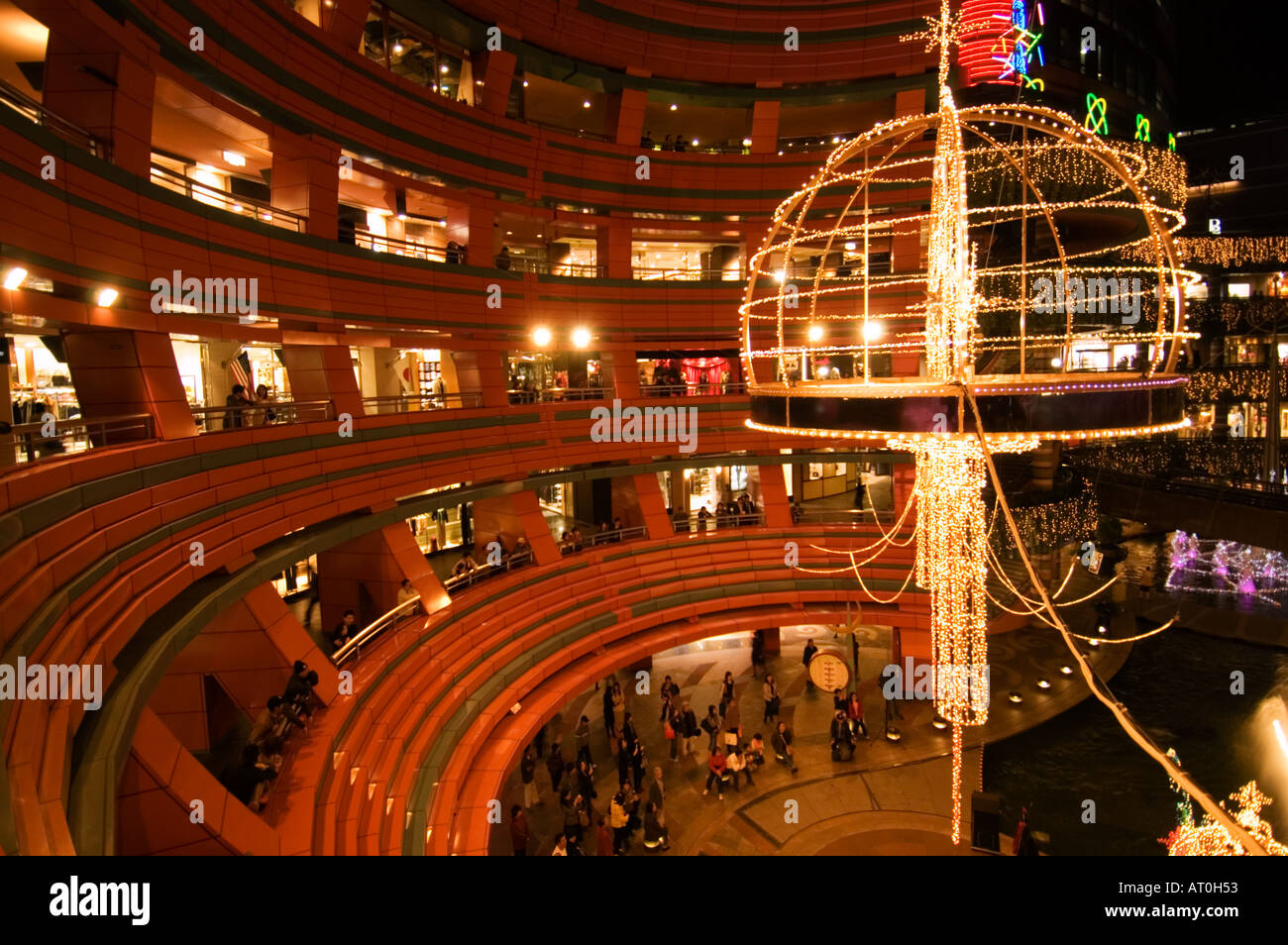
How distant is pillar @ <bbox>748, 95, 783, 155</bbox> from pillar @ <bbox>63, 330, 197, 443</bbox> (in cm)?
1921

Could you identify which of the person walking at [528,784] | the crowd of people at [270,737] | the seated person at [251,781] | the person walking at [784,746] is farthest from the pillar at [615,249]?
the seated person at [251,781]

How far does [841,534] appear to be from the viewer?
2269 centimetres

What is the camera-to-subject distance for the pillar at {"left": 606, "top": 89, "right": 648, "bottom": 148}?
21.2m

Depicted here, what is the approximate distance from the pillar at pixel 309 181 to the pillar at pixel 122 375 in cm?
527

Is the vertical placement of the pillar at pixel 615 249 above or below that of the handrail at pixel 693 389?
above

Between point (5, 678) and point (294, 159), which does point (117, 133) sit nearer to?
point (294, 159)

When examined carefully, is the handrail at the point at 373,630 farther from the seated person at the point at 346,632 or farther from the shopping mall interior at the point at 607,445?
the shopping mall interior at the point at 607,445

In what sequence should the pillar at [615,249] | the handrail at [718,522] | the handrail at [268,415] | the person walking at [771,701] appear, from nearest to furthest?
the handrail at [268,415]
the person walking at [771,701]
the pillar at [615,249]
the handrail at [718,522]

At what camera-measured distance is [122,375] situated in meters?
9.58

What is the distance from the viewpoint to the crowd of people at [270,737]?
8.72m

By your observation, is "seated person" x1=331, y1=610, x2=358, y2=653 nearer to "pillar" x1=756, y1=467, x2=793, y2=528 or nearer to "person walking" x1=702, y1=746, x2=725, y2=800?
"person walking" x1=702, y1=746, x2=725, y2=800

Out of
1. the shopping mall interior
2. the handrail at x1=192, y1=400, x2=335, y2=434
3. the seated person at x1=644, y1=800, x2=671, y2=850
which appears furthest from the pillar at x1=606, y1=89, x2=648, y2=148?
the seated person at x1=644, y1=800, x2=671, y2=850

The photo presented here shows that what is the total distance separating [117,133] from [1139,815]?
21510 millimetres
